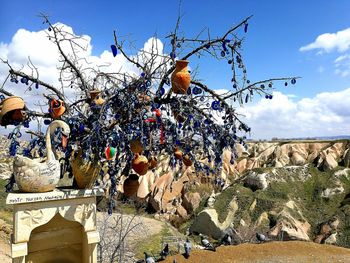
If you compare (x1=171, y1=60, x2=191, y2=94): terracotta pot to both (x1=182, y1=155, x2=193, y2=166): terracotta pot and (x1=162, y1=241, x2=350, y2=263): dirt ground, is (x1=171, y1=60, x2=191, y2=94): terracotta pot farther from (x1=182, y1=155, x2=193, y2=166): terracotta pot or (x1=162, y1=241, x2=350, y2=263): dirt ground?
(x1=162, y1=241, x2=350, y2=263): dirt ground

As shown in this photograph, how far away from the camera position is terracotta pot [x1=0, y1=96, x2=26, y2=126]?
3.21 metres

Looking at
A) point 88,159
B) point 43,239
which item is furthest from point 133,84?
point 43,239

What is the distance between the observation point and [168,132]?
11.8ft

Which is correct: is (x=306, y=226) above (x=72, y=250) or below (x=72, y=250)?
below

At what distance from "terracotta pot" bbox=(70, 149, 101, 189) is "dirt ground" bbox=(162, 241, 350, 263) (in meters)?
3.19

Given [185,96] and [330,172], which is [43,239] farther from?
[330,172]

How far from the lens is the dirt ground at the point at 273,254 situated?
→ 6.37 meters

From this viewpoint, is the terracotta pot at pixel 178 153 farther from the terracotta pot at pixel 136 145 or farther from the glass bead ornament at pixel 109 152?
the glass bead ornament at pixel 109 152

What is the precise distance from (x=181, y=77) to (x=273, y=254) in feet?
16.7

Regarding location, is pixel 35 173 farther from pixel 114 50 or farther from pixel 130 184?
pixel 114 50

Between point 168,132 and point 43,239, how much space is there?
68.5 inches

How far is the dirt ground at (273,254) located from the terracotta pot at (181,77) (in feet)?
12.7

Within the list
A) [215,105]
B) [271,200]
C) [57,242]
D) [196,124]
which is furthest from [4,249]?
[271,200]

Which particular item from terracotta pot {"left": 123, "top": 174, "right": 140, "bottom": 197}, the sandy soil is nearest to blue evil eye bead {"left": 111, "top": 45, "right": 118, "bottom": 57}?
terracotta pot {"left": 123, "top": 174, "right": 140, "bottom": 197}
